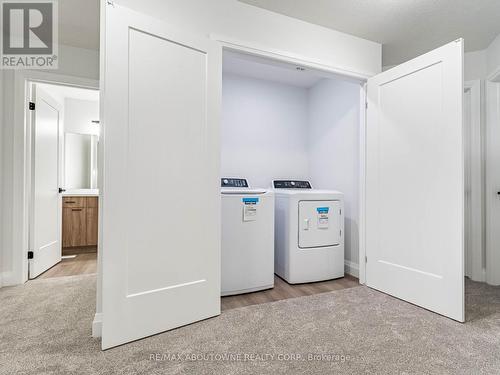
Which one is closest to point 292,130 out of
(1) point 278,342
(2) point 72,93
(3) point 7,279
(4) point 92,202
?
(1) point 278,342

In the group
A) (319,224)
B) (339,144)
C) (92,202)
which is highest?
(339,144)

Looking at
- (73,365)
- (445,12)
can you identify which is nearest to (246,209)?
(73,365)

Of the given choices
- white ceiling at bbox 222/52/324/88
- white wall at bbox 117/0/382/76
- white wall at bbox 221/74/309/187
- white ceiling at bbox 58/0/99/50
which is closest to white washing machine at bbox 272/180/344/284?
white wall at bbox 221/74/309/187

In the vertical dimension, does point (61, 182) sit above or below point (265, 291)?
above

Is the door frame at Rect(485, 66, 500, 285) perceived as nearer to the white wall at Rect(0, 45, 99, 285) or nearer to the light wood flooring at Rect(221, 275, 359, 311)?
the light wood flooring at Rect(221, 275, 359, 311)

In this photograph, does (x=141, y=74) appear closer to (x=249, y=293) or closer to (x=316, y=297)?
(x=249, y=293)

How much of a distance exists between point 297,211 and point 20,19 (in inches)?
116

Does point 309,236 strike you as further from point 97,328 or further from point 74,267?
point 74,267

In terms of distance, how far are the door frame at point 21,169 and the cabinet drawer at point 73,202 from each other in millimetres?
1177

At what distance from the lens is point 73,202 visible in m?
3.61

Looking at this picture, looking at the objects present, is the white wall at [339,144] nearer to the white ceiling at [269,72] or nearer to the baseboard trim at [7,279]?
the white ceiling at [269,72]

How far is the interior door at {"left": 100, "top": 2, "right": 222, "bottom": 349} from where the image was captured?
4.66 feet

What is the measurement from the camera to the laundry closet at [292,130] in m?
2.85

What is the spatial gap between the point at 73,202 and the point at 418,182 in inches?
169
